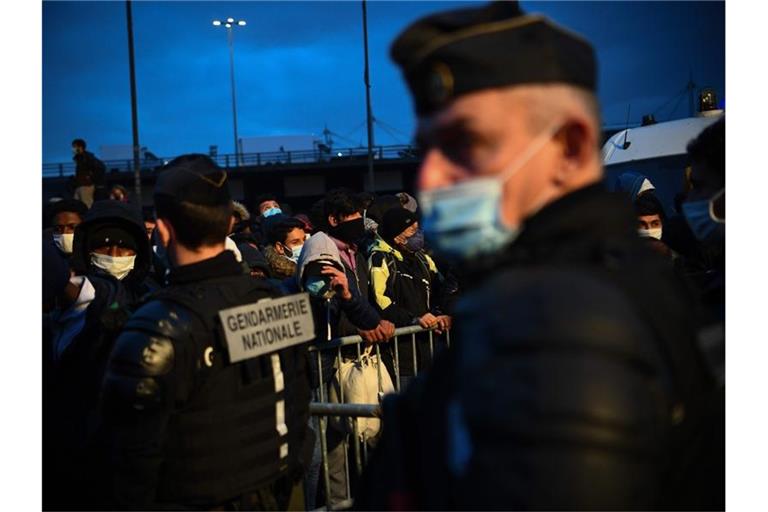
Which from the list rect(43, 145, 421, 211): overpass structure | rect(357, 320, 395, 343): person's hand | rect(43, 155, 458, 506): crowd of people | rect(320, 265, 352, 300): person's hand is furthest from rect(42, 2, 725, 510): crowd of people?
rect(43, 145, 421, 211): overpass structure

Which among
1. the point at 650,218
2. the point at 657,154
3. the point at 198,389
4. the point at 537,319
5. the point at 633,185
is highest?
the point at 657,154

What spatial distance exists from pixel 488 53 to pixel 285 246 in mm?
5875

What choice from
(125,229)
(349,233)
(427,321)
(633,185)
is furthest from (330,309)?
(633,185)

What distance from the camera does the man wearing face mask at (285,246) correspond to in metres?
6.93

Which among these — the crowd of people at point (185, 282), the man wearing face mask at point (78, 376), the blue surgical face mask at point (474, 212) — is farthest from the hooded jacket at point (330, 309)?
the blue surgical face mask at point (474, 212)

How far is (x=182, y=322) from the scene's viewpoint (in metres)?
2.93

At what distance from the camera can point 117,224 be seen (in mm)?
5082

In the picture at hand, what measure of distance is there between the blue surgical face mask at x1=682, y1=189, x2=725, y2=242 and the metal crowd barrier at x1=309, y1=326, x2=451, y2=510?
1.74 m

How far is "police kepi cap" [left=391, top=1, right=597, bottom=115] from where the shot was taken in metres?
1.38

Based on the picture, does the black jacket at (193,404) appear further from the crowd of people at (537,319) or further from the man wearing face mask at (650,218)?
the man wearing face mask at (650,218)

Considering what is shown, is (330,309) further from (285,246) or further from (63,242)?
(63,242)
